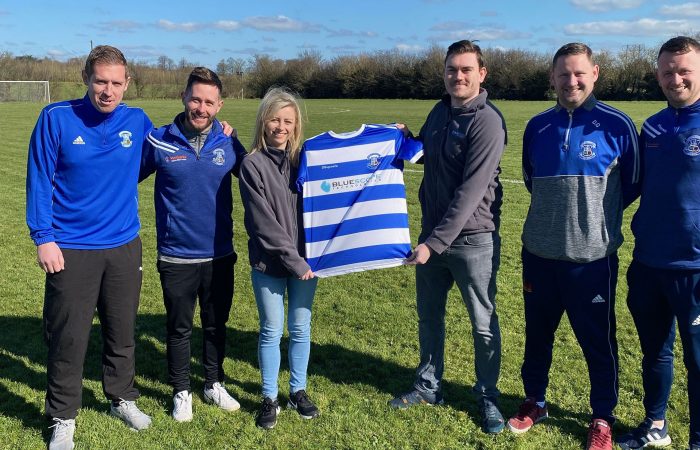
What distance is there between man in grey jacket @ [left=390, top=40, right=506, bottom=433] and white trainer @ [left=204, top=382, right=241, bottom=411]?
1.43 metres

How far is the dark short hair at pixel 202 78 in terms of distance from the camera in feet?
11.9

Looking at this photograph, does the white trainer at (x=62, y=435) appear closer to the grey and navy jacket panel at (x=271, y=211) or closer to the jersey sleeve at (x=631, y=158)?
the grey and navy jacket panel at (x=271, y=211)

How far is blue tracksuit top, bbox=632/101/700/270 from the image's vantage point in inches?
122

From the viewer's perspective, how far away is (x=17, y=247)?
820 centimetres

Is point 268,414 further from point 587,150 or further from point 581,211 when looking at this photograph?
point 587,150

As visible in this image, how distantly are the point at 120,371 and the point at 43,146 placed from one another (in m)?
1.51

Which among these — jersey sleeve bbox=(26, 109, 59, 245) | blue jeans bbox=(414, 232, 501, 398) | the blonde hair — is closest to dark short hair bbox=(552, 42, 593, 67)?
blue jeans bbox=(414, 232, 501, 398)

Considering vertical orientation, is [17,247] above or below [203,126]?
below

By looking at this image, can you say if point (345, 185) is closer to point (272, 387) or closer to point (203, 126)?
point (203, 126)

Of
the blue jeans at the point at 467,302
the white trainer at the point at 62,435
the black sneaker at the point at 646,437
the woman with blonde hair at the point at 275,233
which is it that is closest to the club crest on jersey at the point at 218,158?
the woman with blonde hair at the point at 275,233

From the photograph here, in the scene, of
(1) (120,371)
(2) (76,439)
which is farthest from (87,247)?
(2) (76,439)

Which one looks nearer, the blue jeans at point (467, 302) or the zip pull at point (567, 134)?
the zip pull at point (567, 134)

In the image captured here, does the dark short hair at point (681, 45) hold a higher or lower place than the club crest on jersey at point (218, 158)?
higher

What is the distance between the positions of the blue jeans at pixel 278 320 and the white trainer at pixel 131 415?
79cm
